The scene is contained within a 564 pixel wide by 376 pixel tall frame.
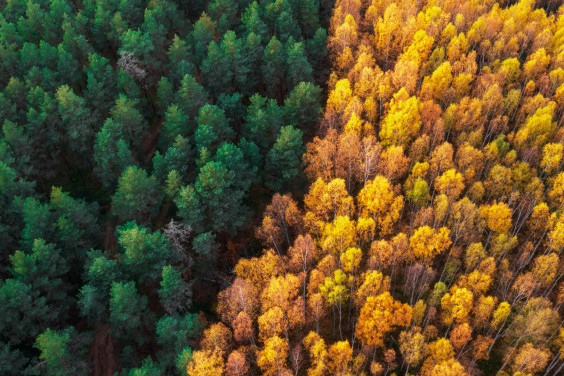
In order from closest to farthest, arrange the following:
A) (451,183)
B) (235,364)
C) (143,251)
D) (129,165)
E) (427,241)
Answer: (235,364) < (143,251) < (427,241) < (129,165) < (451,183)

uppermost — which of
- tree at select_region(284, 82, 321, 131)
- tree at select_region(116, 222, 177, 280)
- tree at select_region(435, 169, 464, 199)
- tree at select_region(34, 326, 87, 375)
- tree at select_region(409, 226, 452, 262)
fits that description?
tree at select_region(284, 82, 321, 131)

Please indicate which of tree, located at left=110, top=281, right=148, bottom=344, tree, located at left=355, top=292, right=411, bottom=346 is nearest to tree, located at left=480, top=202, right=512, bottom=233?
tree, located at left=355, top=292, right=411, bottom=346

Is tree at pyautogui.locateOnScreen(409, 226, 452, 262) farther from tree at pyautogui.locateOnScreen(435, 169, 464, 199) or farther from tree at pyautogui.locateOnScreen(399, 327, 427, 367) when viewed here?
tree at pyautogui.locateOnScreen(399, 327, 427, 367)

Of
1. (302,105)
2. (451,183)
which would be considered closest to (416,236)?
(451,183)

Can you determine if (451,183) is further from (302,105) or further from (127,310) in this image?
(127,310)

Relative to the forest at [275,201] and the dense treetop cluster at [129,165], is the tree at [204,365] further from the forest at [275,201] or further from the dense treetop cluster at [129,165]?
the dense treetop cluster at [129,165]
